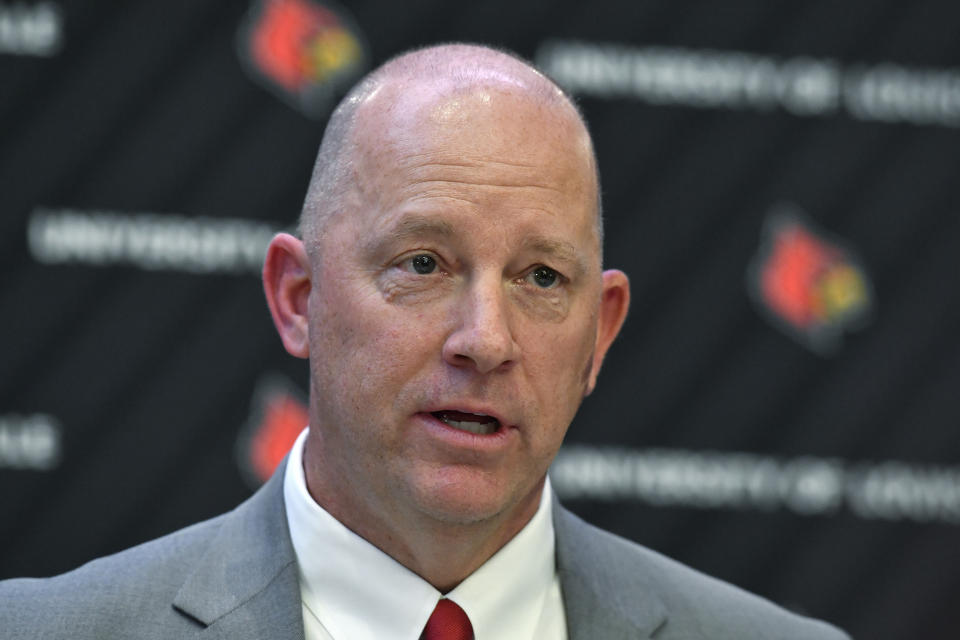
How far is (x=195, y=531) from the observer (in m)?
1.92

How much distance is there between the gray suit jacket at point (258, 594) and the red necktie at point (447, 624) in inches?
6.8

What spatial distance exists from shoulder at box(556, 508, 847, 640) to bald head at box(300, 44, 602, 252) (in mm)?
483

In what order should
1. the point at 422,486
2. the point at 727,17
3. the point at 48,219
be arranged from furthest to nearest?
1. the point at 727,17
2. the point at 48,219
3. the point at 422,486

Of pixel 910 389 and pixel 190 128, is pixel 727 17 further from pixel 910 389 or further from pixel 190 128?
pixel 190 128

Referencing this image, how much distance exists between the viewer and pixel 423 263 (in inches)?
68.1

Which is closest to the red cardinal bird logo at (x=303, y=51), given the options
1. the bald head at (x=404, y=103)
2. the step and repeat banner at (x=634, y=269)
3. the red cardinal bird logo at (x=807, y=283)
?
the step and repeat banner at (x=634, y=269)

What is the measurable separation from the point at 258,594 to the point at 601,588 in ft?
1.66

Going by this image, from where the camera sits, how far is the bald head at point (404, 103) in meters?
1.81

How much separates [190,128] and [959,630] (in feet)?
7.49

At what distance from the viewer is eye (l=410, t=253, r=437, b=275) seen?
5.67ft

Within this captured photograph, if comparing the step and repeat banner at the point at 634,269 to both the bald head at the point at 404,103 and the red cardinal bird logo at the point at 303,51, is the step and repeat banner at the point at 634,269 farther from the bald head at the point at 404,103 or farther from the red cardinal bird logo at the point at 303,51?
the bald head at the point at 404,103

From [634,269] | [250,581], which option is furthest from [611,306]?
[634,269]

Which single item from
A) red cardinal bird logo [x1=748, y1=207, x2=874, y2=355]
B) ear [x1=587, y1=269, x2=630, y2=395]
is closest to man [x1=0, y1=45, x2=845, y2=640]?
ear [x1=587, y1=269, x2=630, y2=395]

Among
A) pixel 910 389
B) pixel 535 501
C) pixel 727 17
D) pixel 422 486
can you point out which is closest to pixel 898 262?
pixel 910 389
